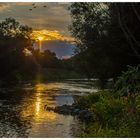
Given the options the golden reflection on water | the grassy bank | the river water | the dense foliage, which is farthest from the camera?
the dense foliage

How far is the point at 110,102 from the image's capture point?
49.9 ft

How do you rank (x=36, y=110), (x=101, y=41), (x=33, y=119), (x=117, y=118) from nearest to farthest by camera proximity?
(x=117, y=118) → (x=33, y=119) → (x=36, y=110) → (x=101, y=41)

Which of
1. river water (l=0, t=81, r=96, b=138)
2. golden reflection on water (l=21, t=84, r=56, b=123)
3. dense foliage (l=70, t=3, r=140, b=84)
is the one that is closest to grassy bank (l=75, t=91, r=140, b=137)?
river water (l=0, t=81, r=96, b=138)

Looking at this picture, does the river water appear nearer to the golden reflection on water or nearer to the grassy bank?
the golden reflection on water

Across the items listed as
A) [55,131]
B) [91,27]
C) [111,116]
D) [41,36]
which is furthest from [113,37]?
[41,36]

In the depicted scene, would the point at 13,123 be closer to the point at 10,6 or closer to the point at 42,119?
the point at 42,119

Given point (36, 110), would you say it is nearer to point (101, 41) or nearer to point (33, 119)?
point (33, 119)

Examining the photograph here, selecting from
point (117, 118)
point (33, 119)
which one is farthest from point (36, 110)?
point (117, 118)

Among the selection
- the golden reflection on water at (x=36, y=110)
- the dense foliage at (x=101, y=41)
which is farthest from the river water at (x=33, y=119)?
the dense foliage at (x=101, y=41)

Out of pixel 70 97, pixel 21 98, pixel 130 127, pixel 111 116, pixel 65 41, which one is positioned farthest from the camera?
pixel 70 97

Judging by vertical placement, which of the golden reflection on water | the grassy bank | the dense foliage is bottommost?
the golden reflection on water

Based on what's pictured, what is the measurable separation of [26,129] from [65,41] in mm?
6460

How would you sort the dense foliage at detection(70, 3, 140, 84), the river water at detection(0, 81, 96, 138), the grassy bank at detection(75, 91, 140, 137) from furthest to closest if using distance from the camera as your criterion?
the dense foliage at detection(70, 3, 140, 84)
the river water at detection(0, 81, 96, 138)
the grassy bank at detection(75, 91, 140, 137)

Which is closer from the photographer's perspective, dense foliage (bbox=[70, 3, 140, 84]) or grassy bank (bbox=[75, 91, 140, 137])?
grassy bank (bbox=[75, 91, 140, 137])
